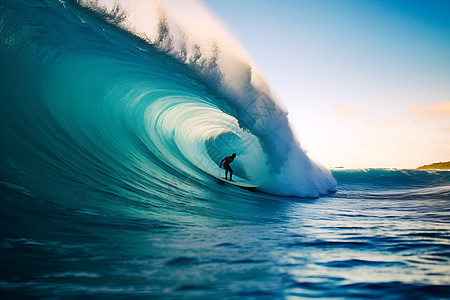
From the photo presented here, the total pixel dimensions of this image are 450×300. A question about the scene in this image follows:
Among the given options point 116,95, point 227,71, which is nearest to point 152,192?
point 227,71

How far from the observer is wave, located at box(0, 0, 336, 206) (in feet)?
13.2

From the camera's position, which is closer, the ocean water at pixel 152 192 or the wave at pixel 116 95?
the ocean water at pixel 152 192

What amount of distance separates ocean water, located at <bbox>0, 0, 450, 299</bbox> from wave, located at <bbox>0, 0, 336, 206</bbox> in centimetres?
3

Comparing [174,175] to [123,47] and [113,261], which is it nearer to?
[123,47]

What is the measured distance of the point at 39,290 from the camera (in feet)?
4.33

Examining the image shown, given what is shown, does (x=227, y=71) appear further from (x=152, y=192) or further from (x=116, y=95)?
(x=116, y=95)

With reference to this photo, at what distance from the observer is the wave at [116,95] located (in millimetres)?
4012

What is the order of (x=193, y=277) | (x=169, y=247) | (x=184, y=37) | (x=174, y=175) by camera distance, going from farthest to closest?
(x=174, y=175), (x=184, y=37), (x=169, y=247), (x=193, y=277)

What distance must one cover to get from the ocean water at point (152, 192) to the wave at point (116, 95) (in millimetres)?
26

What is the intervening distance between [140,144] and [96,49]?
7.88 ft

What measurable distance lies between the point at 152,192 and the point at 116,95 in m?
3.15

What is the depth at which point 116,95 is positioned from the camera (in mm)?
6574

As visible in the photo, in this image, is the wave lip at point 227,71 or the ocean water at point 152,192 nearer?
the ocean water at point 152,192

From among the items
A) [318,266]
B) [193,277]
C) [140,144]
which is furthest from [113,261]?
[140,144]
